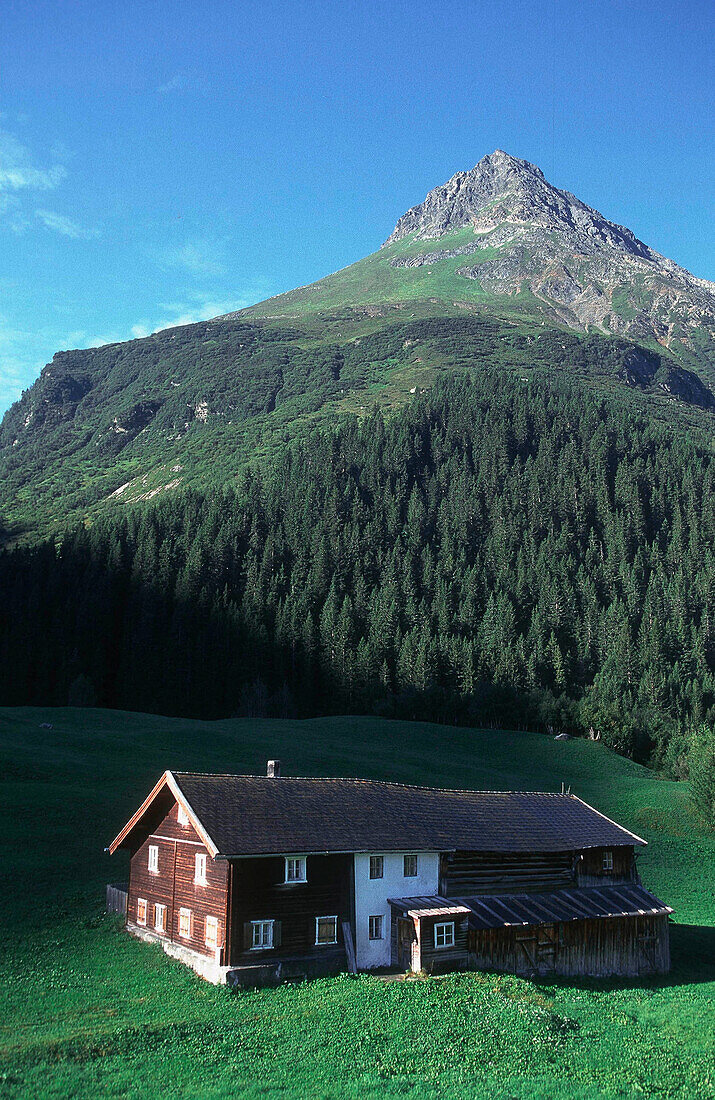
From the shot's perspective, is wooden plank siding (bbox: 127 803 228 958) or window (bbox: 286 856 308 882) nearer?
wooden plank siding (bbox: 127 803 228 958)

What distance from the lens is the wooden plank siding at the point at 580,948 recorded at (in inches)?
1437

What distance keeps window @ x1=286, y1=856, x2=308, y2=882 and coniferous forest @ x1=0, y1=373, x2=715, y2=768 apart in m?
89.4

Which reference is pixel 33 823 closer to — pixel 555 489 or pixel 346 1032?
pixel 346 1032

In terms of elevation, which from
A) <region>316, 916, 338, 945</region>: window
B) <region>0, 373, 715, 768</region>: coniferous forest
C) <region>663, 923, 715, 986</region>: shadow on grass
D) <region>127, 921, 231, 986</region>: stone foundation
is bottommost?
<region>663, 923, 715, 986</region>: shadow on grass

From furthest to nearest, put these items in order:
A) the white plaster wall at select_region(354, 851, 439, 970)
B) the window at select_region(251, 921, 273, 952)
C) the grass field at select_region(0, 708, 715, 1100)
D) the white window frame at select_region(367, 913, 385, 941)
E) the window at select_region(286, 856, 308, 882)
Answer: the white window frame at select_region(367, 913, 385, 941) < the white plaster wall at select_region(354, 851, 439, 970) < the window at select_region(286, 856, 308, 882) < the window at select_region(251, 921, 273, 952) < the grass field at select_region(0, 708, 715, 1100)

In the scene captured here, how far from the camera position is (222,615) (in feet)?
492

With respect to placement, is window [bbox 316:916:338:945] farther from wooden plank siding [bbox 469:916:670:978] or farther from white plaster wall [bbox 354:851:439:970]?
wooden plank siding [bbox 469:916:670:978]

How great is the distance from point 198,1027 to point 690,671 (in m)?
131

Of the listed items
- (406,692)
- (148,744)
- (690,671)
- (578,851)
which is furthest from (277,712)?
(578,851)

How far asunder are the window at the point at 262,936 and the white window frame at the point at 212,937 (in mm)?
1485

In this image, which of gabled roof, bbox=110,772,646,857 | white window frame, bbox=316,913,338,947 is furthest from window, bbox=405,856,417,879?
white window frame, bbox=316,913,338,947

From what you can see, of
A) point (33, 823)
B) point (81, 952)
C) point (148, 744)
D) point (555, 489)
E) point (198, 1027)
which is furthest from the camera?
point (555, 489)

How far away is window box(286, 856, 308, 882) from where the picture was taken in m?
34.3

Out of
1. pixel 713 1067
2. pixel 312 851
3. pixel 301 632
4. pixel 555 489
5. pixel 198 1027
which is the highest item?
pixel 555 489
